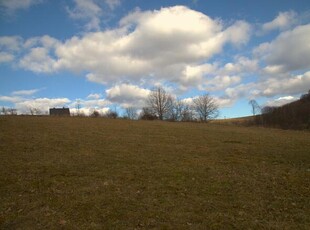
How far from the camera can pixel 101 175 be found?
469 inches

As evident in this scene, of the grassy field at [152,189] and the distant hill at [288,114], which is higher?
the distant hill at [288,114]

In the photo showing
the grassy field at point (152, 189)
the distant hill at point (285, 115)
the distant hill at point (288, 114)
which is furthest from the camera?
the distant hill at point (288, 114)

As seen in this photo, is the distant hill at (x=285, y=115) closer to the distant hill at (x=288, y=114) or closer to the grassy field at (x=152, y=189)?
the distant hill at (x=288, y=114)

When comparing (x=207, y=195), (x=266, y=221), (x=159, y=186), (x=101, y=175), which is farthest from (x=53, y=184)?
(x=266, y=221)

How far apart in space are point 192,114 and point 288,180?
8128 cm

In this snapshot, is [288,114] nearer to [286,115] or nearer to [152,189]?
[286,115]

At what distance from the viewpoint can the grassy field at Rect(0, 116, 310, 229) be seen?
746 cm

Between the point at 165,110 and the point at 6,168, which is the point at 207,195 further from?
the point at 165,110

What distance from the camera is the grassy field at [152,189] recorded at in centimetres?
746

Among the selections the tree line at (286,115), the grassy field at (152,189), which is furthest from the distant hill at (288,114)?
the grassy field at (152,189)

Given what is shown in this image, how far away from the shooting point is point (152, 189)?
9.98 meters

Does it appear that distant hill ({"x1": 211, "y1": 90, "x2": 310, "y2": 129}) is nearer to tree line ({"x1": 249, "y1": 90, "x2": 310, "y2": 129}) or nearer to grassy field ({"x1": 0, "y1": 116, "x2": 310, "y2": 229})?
tree line ({"x1": 249, "y1": 90, "x2": 310, "y2": 129})

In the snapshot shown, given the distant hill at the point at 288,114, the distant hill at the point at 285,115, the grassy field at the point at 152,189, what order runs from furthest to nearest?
the distant hill at the point at 288,114
the distant hill at the point at 285,115
the grassy field at the point at 152,189

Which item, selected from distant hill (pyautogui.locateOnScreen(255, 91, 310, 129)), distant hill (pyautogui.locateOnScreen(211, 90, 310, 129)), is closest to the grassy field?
distant hill (pyautogui.locateOnScreen(211, 90, 310, 129))
